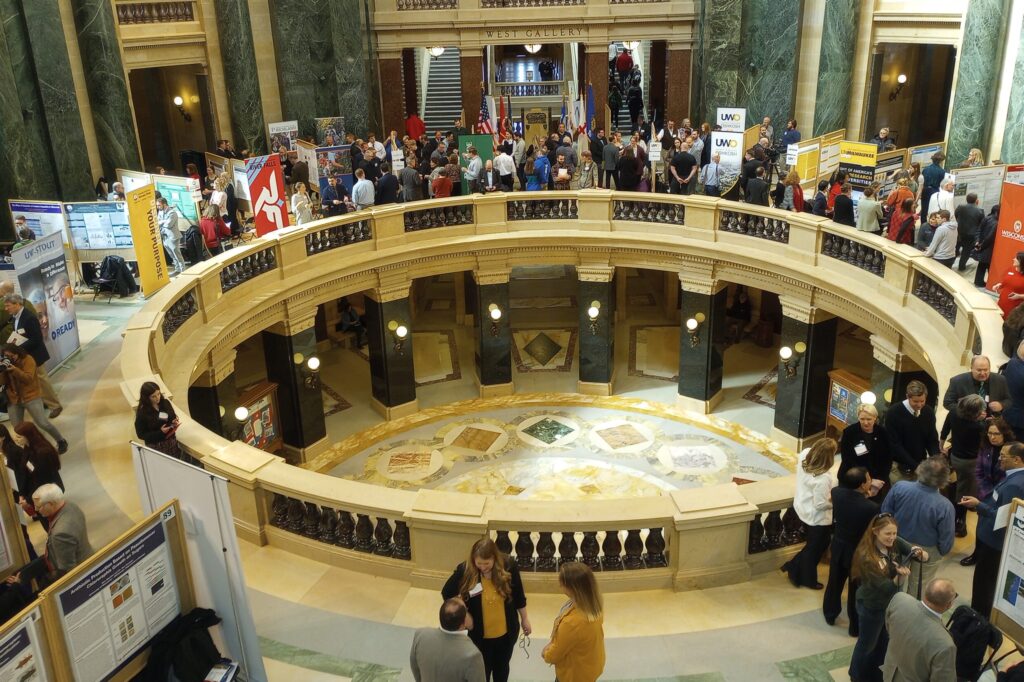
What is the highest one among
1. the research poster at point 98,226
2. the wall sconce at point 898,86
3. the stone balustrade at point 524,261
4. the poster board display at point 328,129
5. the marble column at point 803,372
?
the wall sconce at point 898,86

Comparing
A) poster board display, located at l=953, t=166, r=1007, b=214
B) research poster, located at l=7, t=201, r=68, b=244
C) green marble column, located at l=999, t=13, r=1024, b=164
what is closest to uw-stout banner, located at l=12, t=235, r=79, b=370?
research poster, located at l=7, t=201, r=68, b=244

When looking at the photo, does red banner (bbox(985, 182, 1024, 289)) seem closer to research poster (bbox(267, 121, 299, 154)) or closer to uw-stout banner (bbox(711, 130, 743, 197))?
uw-stout banner (bbox(711, 130, 743, 197))

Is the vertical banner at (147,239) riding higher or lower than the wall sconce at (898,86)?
lower

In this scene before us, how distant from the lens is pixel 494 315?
18500 millimetres

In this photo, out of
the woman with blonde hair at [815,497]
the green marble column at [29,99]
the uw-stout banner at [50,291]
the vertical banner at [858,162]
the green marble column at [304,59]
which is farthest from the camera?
the green marble column at [304,59]

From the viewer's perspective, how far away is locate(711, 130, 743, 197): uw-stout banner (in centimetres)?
1647

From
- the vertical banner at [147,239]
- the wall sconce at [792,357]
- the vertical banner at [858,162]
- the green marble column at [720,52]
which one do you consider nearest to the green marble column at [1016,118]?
the vertical banner at [858,162]

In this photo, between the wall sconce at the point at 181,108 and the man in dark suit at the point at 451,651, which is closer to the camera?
the man in dark suit at the point at 451,651

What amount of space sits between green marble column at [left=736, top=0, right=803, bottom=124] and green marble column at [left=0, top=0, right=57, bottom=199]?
14915 mm

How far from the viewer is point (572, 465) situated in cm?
1669

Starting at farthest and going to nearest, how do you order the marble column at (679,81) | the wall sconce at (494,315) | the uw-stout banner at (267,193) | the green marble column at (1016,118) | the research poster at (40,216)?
the marble column at (679,81), the wall sconce at (494,315), the green marble column at (1016,118), the uw-stout banner at (267,193), the research poster at (40,216)

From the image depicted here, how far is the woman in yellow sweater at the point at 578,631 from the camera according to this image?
504 cm

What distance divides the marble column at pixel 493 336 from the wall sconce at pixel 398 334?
164cm

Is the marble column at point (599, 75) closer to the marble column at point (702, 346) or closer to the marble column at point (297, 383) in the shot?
the marble column at point (702, 346)
